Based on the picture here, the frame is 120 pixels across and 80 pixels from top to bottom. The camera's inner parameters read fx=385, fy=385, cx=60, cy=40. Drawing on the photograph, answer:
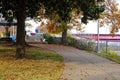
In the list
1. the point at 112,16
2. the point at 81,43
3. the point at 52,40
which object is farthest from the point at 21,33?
the point at 52,40

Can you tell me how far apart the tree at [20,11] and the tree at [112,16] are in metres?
18.1

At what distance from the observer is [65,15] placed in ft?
92.5

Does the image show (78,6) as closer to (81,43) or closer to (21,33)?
(21,33)

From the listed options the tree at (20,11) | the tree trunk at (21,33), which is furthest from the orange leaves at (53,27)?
the tree trunk at (21,33)

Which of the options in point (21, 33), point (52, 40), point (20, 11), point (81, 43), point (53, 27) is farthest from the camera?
point (52, 40)

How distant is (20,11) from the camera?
79.4ft

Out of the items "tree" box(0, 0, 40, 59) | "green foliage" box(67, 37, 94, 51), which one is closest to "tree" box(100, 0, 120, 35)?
"green foliage" box(67, 37, 94, 51)

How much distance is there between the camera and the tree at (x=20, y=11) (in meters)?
23.9

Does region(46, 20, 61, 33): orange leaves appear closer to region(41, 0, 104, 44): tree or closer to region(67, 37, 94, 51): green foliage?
region(67, 37, 94, 51): green foliage

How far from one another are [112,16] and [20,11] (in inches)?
1020

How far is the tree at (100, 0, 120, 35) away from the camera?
48000 millimetres

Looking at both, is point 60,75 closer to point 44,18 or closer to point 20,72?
point 20,72

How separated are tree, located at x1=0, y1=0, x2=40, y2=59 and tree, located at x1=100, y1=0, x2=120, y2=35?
59.3 ft

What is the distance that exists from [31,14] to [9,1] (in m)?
4.31
